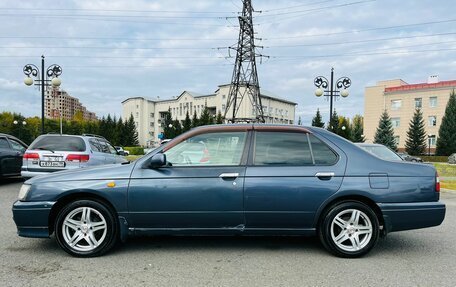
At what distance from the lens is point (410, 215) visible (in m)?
4.13

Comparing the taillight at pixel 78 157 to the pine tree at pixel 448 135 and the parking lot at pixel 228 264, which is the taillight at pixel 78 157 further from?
the pine tree at pixel 448 135

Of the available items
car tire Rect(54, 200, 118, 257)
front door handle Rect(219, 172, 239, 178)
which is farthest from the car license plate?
front door handle Rect(219, 172, 239, 178)

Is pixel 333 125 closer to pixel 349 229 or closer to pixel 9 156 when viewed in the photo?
pixel 9 156

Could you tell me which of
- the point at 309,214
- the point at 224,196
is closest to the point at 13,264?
the point at 224,196

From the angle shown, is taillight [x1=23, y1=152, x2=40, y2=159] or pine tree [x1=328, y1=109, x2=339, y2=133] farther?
pine tree [x1=328, y1=109, x2=339, y2=133]

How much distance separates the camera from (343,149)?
14.1ft

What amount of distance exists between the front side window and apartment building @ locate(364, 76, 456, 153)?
62381mm

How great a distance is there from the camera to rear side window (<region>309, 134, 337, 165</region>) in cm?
422

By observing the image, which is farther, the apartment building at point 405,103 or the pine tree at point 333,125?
the apartment building at point 405,103

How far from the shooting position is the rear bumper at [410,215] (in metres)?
4.12

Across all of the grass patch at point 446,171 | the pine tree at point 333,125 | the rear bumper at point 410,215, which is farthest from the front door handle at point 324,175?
the pine tree at point 333,125

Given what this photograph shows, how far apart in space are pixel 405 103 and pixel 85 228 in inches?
2609

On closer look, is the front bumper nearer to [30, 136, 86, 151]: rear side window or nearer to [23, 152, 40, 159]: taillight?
[30, 136, 86, 151]: rear side window

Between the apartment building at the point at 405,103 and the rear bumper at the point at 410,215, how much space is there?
6118 centimetres
